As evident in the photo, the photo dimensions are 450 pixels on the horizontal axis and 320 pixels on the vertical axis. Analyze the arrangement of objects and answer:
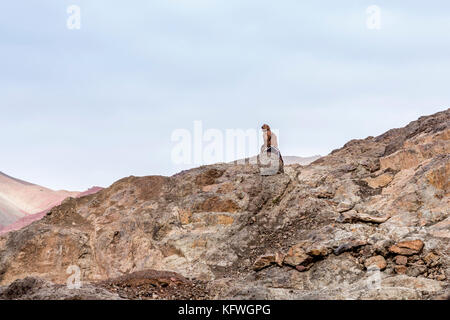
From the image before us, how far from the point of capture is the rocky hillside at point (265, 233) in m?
14.1

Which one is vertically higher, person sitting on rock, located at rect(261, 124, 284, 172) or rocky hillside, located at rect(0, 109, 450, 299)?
person sitting on rock, located at rect(261, 124, 284, 172)

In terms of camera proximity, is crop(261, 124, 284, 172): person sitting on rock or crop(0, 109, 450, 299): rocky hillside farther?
crop(261, 124, 284, 172): person sitting on rock

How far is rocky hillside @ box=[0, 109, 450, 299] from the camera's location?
556 inches

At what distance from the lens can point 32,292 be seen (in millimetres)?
12883

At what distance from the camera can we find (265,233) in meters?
19.5

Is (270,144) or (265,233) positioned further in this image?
(270,144)

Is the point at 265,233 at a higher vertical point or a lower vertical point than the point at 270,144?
lower

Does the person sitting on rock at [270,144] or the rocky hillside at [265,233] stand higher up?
the person sitting on rock at [270,144]

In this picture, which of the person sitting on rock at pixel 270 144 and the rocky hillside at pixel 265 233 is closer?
the rocky hillside at pixel 265 233

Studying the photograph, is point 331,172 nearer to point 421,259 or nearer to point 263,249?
point 263,249

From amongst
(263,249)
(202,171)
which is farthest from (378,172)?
(202,171)
